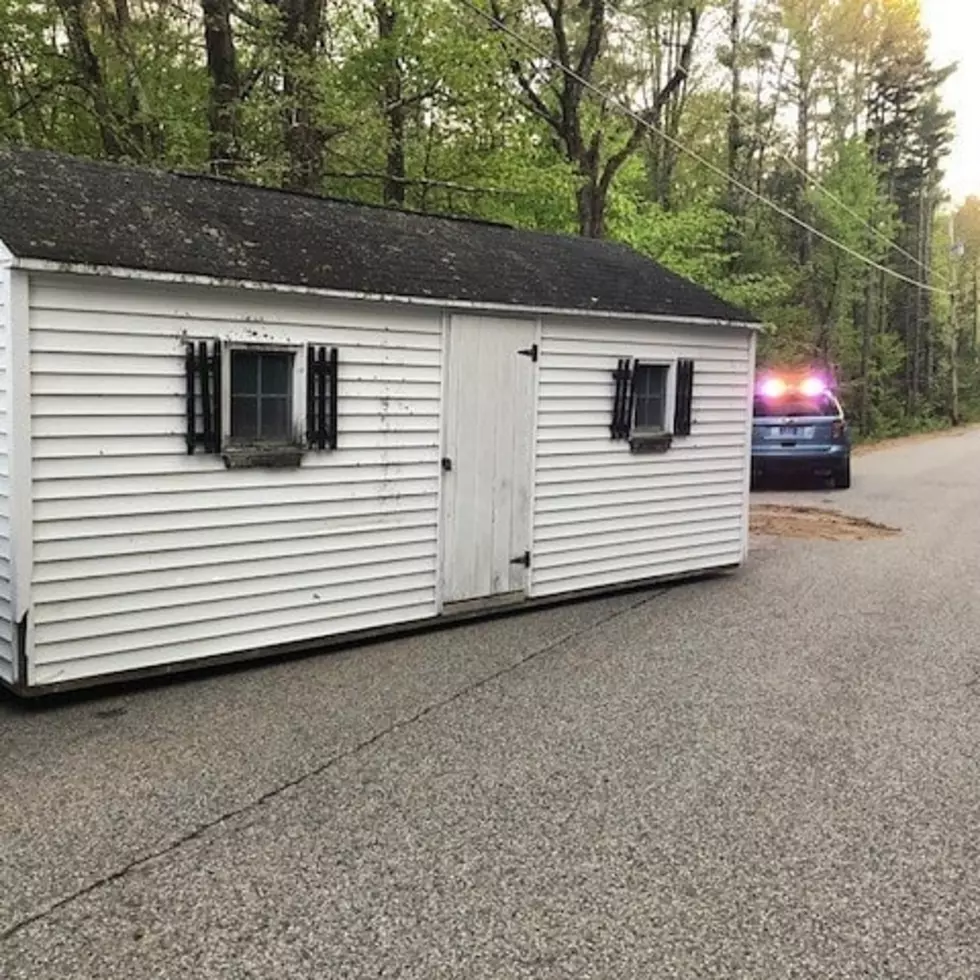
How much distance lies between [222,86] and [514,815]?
11726 millimetres

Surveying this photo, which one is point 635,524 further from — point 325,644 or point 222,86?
point 222,86

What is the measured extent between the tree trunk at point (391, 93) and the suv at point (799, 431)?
6.58 m

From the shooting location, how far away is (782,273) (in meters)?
27.9

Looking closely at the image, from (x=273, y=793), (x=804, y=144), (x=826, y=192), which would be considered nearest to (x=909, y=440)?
(x=826, y=192)

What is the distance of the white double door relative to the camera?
6.88 m

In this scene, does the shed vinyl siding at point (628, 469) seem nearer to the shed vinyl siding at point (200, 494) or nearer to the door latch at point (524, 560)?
the door latch at point (524, 560)

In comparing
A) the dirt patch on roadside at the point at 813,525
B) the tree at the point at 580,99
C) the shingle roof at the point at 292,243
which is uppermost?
the tree at the point at 580,99

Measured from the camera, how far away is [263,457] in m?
5.83

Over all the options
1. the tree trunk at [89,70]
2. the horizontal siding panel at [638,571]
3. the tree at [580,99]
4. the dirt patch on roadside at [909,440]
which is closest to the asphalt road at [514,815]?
the horizontal siding panel at [638,571]

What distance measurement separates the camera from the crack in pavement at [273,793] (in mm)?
3059

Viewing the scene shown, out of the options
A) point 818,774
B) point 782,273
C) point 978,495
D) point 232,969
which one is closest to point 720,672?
point 818,774

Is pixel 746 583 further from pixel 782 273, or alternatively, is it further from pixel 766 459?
pixel 782 273

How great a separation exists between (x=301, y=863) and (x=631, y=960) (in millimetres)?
1224

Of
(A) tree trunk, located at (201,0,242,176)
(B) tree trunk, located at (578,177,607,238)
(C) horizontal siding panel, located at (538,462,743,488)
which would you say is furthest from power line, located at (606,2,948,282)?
(C) horizontal siding panel, located at (538,462,743,488)
